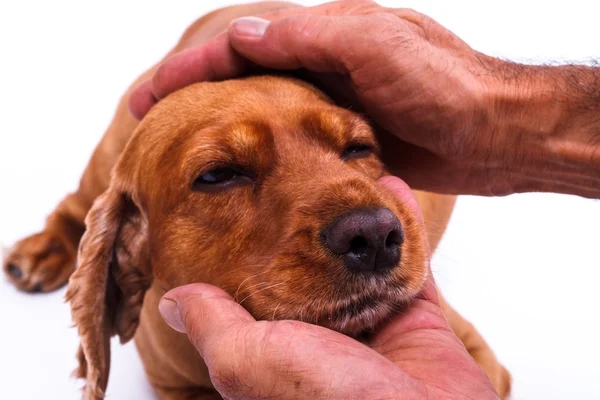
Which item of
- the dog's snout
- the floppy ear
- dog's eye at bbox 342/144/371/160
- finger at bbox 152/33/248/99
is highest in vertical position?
finger at bbox 152/33/248/99

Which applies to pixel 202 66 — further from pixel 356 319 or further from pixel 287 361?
pixel 287 361

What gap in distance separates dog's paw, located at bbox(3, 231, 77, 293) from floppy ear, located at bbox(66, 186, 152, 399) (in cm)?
126

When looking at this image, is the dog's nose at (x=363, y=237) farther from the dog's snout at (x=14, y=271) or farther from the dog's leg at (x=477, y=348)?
the dog's snout at (x=14, y=271)

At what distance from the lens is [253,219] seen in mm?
2176

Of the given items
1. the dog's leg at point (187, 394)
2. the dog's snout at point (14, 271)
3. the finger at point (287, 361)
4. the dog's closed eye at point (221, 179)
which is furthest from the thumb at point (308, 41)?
the dog's snout at point (14, 271)

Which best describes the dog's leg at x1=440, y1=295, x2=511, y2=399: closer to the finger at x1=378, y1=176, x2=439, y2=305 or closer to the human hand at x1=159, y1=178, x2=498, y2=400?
the finger at x1=378, y1=176, x2=439, y2=305

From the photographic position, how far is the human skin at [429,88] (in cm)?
252

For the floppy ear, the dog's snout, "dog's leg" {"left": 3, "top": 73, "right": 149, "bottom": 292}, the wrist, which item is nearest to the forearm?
the wrist

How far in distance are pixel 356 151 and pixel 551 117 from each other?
2.93 ft

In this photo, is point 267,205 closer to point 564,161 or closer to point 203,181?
point 203,181

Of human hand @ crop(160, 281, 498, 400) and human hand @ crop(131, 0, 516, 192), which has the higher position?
human hand @ crop(131, 0, 516, 192)

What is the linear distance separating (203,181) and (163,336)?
94 centimetres

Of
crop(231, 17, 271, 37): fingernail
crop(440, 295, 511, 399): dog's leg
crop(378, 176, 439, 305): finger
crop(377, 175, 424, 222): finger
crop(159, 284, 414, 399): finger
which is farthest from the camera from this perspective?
crop(440, 295, 511, 399): dog's leg

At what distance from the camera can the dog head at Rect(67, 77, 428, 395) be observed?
188cm
